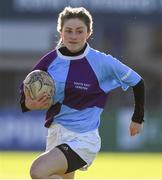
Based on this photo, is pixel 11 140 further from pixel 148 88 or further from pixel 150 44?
pixel 150 44

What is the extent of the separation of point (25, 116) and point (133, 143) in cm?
252

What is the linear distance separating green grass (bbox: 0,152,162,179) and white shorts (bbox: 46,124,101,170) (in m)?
6.29

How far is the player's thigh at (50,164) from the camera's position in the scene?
741cm

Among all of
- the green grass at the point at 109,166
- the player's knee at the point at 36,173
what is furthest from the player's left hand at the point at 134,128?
the green grass at the point at 109,166

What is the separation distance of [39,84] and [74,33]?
0.52 metres

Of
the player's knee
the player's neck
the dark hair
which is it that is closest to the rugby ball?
the player's neck

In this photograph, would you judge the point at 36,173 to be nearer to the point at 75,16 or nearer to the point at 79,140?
the point at 79,140

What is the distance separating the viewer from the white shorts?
7.76m

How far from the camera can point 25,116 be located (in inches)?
838

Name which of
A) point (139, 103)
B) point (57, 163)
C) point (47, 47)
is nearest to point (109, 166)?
point (47, 47)

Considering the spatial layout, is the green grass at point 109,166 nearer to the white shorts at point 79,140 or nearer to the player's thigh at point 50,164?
the white shorts at point 79,140

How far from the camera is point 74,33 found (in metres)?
7.82

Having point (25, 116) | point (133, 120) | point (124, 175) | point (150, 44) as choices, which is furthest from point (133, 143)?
point (133, 120)

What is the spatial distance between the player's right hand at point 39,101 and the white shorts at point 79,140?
10.0 inches
